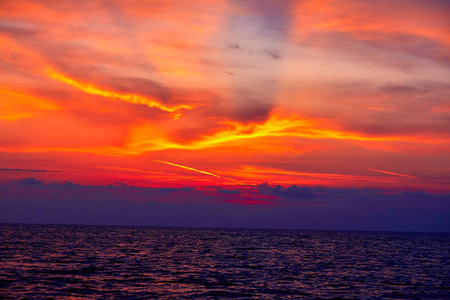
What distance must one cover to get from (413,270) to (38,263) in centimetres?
5202

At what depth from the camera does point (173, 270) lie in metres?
58.2

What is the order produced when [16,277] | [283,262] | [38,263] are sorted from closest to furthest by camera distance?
[16,277] → [38,263] → [283,262]

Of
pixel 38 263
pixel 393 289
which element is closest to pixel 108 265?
pixel 38 263

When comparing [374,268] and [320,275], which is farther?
[374,268]

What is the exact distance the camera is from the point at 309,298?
40.8 meters

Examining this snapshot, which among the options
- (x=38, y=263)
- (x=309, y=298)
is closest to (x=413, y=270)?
(x=309, y=298)

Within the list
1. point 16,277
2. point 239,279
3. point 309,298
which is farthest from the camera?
point 239,279

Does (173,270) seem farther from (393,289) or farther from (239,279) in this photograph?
(393,289)

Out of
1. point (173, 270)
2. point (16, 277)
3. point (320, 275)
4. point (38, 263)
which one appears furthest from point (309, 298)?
point (38, 263)

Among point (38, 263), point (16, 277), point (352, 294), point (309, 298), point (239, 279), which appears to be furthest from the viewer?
point (38, 263)

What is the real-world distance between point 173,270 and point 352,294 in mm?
23507

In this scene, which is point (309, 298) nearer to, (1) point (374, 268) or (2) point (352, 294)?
(2) point (352, 294)

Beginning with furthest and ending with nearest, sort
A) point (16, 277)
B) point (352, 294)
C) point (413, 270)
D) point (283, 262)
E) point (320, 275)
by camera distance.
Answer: point (283, 262) → point (413, 270) → point (320, 275) → point (16, 277) → point (352, 294)

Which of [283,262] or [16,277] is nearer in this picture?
[16,277]
